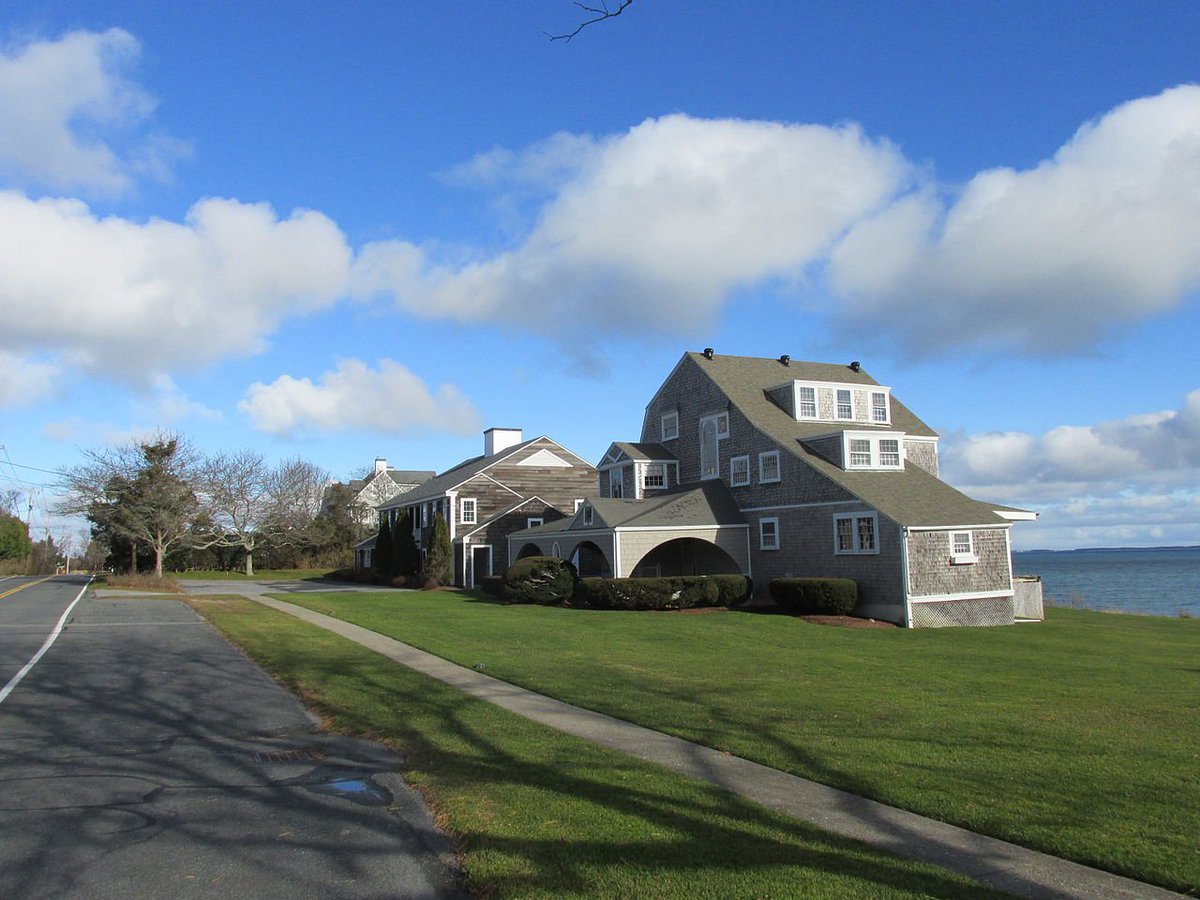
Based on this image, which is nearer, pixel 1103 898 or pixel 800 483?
pixel 1103 898

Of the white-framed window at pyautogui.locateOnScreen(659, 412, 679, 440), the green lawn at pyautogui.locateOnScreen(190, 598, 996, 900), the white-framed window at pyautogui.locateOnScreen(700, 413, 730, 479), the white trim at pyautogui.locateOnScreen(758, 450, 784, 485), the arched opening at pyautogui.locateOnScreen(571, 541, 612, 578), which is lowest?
the green lawn at pyautogui.locateOnScreen(190, 598, 996, 900)

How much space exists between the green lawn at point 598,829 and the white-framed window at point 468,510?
3449 centimetres

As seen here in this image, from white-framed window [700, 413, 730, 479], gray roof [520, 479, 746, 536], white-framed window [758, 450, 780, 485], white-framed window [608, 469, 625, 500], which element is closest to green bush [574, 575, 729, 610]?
gray roof [520, 479, 746, 536]

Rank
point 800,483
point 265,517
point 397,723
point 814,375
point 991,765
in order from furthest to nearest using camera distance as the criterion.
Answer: point 265,517, point 814,375, point 800,483, point 397,723, point 991,765

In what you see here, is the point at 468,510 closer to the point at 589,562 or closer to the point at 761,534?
the point at 589,562

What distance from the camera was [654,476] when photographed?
124ft

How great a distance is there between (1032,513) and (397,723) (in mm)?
27831

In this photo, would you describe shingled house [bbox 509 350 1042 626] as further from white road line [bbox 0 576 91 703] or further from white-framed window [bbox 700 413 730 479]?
white road line [bbox 0 576 91 703]

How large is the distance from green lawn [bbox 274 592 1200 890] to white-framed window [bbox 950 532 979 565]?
3170 millimetres

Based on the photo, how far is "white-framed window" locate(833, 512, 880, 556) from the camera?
2711 cm

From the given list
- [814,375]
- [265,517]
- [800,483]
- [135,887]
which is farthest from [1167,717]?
[265,517]

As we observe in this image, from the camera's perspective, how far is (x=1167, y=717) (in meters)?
11.0

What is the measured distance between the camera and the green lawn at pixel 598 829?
5.32 m

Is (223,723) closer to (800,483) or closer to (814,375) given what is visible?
(800,483)
